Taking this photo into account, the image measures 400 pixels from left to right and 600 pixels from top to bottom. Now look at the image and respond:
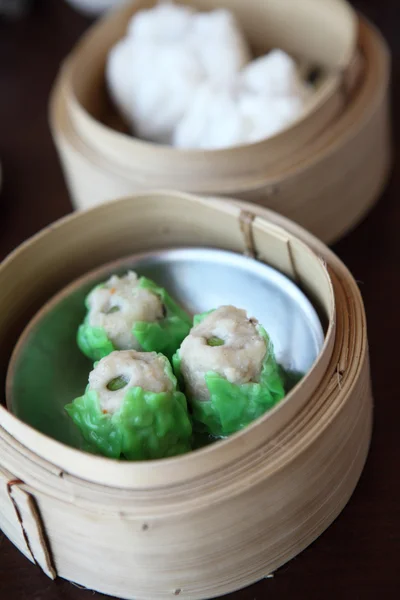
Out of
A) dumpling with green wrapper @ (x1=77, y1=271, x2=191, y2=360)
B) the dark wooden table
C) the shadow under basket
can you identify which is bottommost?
the dark wooden table

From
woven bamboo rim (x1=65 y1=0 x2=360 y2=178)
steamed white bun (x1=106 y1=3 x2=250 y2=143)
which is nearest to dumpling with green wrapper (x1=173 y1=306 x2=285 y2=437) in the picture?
woven bamboo rim (x1=65 y1=0 x2=360 y2=178)

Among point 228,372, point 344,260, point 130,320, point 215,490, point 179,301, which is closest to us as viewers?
point 215,490

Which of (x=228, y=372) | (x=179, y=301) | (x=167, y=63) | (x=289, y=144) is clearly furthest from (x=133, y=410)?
(x=167, y=63)

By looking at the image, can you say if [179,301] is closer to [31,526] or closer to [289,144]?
[289,144]

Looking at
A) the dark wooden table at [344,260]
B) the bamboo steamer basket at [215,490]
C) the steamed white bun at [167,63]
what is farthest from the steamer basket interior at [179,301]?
the steamed white bun at [167,63]

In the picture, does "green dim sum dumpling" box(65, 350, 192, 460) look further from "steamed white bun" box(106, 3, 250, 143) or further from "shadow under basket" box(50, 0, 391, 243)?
"steamed white bun" box(106, 3, 250, 143)
